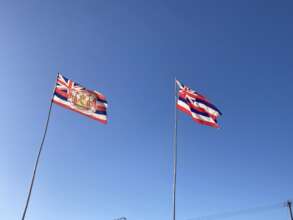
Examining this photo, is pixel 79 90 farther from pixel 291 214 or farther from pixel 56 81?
pixel 291 214

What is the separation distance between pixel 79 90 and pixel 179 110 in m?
7.59

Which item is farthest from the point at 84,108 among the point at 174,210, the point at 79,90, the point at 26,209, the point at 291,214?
the point at 291,214

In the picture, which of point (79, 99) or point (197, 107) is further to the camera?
point (197, 107)

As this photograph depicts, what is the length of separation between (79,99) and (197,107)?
8.68 meters

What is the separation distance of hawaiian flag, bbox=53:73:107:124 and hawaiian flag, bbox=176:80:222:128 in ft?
19.2

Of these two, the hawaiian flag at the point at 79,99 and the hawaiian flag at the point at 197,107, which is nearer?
the hawaiian flag at the point at 79,99

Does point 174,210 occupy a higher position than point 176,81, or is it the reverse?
point 176,81

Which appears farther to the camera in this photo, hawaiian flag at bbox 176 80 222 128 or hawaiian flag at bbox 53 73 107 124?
hawaiian flag at bbox 176 80 222 128

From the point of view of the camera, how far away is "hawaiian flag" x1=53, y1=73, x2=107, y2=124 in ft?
77.5

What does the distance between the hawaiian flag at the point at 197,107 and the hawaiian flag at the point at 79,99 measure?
5.85 metres

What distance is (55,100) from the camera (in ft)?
76.3

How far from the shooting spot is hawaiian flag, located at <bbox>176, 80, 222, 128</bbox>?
2466cm

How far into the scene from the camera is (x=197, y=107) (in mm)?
25016

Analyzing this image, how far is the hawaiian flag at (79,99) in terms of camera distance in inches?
930
